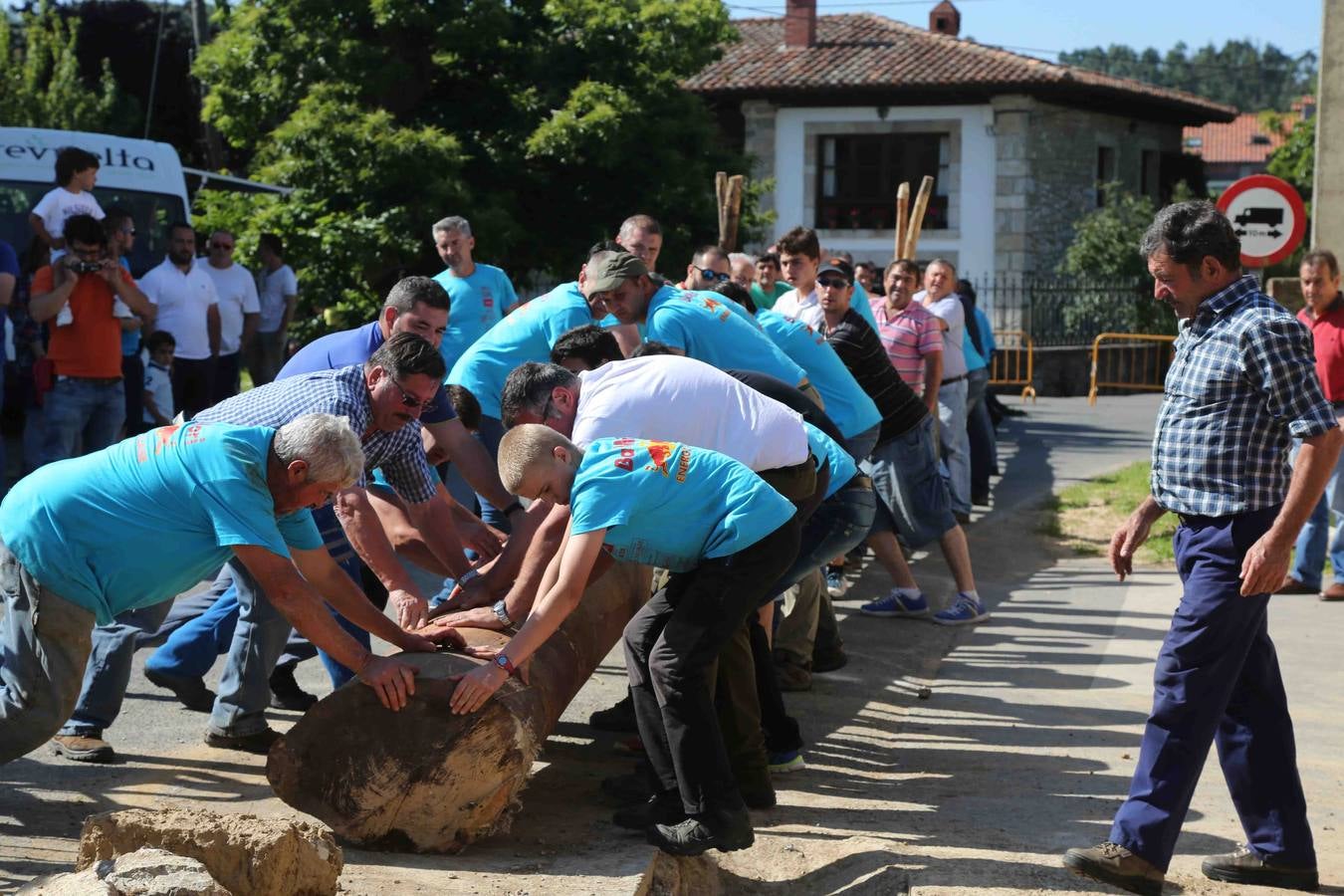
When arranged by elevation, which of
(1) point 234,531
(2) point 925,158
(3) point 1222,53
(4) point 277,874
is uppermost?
(3) point 1222,53

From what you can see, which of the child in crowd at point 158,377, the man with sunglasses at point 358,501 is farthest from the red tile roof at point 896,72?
the man with sunglasses at point 358,501

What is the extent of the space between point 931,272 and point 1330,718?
5590 millimetres

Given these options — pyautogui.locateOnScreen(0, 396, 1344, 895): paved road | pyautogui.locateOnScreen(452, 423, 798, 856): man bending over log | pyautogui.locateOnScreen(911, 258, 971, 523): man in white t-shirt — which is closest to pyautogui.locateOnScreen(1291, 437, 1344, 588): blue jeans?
pyautogui.locateOnScreen(0, 396, 1344, 895): paved road

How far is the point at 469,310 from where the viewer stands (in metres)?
10.4

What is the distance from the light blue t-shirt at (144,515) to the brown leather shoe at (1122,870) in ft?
8.57

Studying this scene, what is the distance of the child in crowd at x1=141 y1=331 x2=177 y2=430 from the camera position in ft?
40.5

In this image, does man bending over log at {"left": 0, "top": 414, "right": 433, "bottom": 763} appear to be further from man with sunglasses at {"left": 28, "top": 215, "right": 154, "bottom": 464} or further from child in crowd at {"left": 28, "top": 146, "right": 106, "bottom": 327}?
child in crowd at {"left": 28, "top": 146, "right": 106, "bottom": 327}

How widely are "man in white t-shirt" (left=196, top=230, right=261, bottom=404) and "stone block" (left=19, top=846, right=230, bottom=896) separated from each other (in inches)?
381

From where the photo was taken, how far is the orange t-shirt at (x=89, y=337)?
1005 cm

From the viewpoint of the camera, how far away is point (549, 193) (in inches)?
798

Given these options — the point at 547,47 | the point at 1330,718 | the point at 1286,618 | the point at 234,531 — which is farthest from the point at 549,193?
the point at 234,531

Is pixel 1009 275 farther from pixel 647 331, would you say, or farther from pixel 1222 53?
pixel 1222 53

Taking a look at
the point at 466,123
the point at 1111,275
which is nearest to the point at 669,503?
the point at 466,123

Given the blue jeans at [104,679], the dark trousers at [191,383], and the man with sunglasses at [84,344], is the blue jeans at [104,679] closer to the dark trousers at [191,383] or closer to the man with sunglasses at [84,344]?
the man with sunglasses at [84,344]
